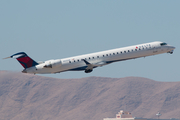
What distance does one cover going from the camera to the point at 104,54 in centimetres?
7638

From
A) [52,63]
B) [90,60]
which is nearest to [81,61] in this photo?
[90,60]

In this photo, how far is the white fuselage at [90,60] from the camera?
7450 cm

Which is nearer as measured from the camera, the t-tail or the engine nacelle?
the engine nacelle

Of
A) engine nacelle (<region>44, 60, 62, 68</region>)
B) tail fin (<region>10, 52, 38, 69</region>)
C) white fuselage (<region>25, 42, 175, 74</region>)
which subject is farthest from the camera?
white fuselage (<region>25, 42, 175, 74</region>)

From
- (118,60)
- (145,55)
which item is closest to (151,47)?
(145,55)

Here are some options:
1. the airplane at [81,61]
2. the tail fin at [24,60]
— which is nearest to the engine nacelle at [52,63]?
the airplane at [81,61]

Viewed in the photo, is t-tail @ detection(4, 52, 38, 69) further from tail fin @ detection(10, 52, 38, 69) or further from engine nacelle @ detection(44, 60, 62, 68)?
engine nacelle @ detection(44, 60, 62, 68)

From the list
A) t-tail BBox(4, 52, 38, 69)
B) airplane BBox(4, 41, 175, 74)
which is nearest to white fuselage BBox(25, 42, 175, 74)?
airplane BBox(4, 41, 175, 74)

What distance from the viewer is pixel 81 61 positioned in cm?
7550

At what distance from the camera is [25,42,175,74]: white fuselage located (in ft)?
244

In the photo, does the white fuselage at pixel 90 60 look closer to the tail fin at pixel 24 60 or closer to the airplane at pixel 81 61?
the airplane at pixel 81 61

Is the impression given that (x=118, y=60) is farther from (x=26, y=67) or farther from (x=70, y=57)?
(x=26, y=67)

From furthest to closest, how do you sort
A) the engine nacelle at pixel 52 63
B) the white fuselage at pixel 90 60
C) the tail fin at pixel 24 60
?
the white fuselage at pixel 90 60
the tail fin at pixel 24 60
the engine nacelle at pixel 52 63

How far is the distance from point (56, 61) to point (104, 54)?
884 cm
